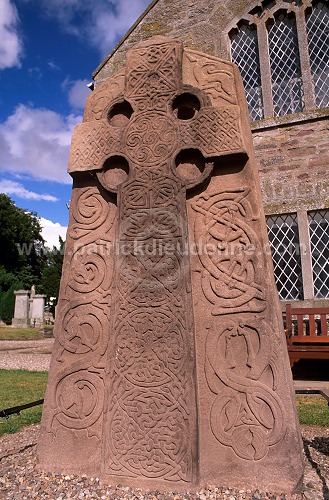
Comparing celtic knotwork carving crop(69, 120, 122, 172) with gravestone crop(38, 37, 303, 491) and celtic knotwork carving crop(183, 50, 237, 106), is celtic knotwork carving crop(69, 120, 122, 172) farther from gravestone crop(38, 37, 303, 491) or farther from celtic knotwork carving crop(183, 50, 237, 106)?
celtic knotwork carving crop(183, 50, 237, 106)

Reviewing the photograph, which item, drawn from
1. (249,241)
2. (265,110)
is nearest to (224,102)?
(249,241)

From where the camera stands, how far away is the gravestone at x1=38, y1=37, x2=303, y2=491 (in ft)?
8.01

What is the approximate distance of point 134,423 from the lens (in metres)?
2.52

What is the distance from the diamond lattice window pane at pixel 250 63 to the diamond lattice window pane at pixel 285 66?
322 millimetres

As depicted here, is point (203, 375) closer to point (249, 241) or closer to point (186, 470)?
point (186, 470)

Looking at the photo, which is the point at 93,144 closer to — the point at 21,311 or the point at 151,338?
the point at 151,338

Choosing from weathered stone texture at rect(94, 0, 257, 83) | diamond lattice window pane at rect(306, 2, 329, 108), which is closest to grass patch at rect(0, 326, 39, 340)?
weathered stone texture at rect(94, 0, 257, 83)

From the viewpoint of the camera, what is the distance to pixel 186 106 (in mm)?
3174

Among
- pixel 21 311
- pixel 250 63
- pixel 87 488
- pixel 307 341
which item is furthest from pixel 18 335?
pixel 87 488

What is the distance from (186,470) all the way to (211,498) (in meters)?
0.20

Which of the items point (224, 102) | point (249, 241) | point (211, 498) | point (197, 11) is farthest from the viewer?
point (197, 11)

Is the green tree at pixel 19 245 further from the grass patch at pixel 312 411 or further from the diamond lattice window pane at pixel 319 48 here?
the grass patch at pixel 312 411

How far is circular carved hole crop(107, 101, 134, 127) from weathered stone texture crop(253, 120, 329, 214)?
529cm

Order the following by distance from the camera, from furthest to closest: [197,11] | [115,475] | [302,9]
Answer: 1. [197,11]
2. [302,9]
3. [115,475]
